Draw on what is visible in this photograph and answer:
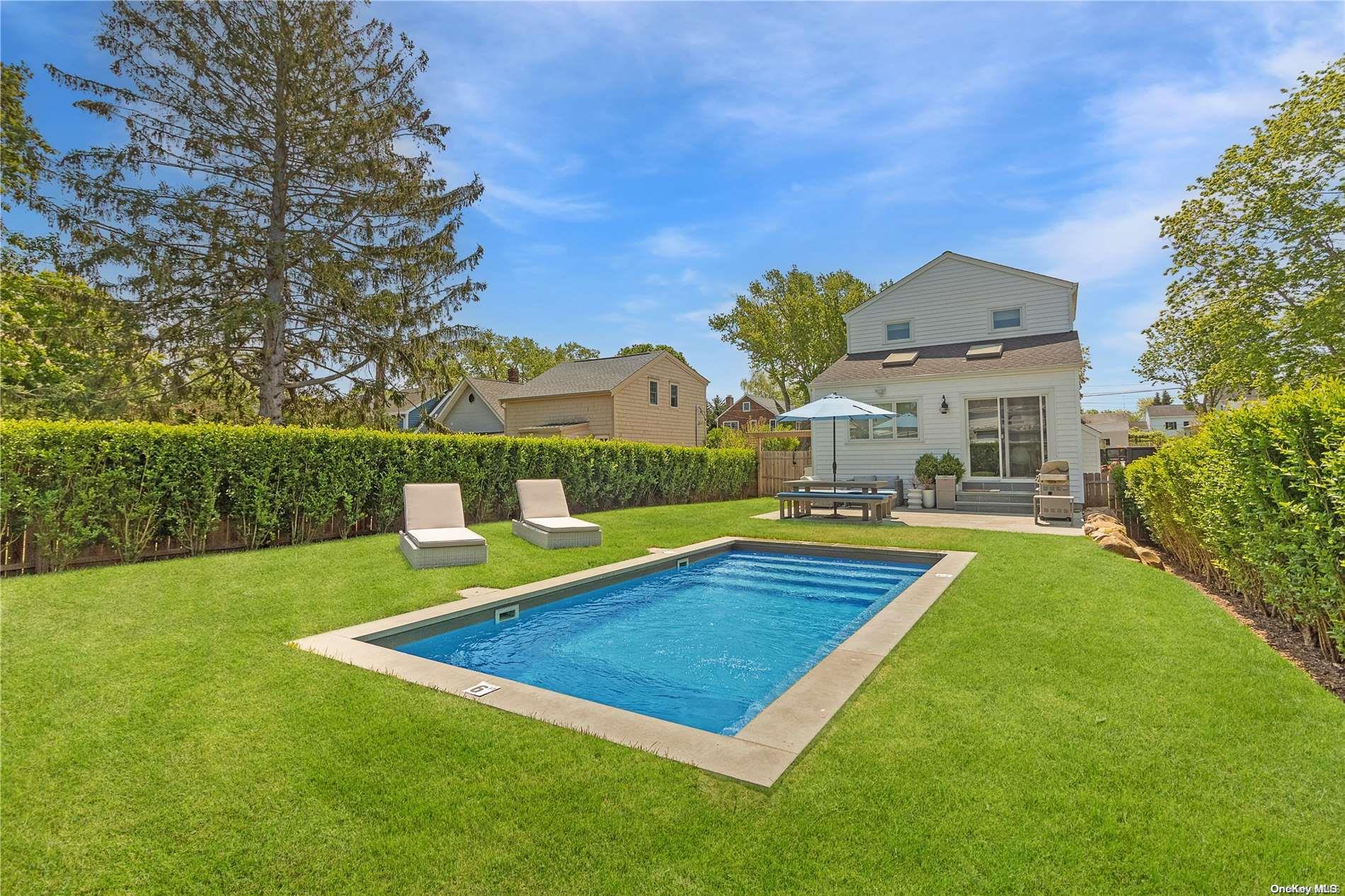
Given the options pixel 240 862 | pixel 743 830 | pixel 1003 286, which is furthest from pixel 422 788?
pixel 1003 286

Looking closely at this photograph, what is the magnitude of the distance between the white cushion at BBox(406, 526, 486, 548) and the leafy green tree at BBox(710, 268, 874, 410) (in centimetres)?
2955

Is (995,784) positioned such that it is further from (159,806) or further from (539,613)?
(539,613)

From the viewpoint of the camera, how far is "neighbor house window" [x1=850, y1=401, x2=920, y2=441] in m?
16.6

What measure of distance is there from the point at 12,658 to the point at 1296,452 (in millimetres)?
9580

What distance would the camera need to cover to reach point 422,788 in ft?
8.90

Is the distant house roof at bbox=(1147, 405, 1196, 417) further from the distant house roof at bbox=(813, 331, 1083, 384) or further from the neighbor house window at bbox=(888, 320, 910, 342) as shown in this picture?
the neighbor house window at bbox=(888, 320, 910, 342)

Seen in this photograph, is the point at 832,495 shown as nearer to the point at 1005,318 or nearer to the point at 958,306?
the point at 958,306

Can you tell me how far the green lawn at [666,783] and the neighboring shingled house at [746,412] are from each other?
53027 mm

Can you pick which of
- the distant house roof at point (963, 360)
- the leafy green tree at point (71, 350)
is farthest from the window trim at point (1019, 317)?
the leafy green tree at point (71, 350)

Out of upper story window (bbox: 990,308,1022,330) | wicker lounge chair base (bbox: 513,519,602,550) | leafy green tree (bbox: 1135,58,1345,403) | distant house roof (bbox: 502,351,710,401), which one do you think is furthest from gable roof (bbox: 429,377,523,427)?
leafy green tree (bbox: 1135,58,1345,403)

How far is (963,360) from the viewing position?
1634 cm

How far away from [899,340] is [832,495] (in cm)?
819

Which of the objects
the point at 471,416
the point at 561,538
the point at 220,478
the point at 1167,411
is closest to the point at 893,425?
the point at 561,538

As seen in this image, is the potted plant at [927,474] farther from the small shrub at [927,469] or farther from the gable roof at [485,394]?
the gable roof at [485,394]
